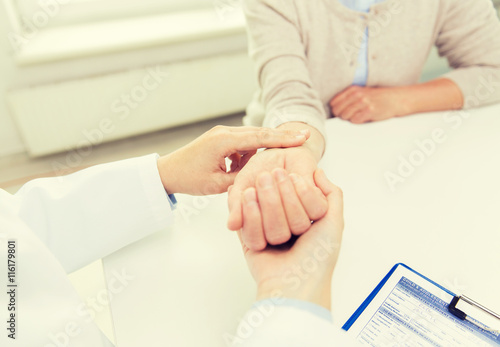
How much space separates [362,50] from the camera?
894mm

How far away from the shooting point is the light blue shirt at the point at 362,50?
85 cm

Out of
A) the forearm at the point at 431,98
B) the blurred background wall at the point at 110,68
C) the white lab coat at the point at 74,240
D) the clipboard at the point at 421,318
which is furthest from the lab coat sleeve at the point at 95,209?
the blurred background wall at the point at 110,68

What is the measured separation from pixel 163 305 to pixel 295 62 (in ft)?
1.97

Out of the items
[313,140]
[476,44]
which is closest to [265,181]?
[313,140]

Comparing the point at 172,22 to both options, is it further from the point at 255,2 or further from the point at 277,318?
the point at 277,318

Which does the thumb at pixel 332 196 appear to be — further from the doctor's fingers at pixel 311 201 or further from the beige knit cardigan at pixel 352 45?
the beige knit cardigan at pixel 352 45

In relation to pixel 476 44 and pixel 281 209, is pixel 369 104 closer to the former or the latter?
pixel 476 44

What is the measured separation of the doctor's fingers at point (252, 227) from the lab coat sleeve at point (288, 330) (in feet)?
0.26

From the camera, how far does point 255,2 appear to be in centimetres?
83

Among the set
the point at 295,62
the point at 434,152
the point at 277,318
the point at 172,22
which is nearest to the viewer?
the point at 277,318

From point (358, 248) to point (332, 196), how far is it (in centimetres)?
9

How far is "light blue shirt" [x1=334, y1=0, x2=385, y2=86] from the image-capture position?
0.85 metres

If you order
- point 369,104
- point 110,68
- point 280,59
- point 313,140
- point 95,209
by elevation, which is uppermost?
point 110,68

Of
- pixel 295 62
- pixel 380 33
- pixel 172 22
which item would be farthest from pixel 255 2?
pixel 172 22
